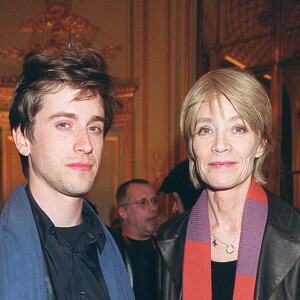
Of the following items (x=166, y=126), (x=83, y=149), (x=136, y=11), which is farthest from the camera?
(x=136, y=11)

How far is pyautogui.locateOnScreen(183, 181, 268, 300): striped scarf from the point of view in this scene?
2158 mm

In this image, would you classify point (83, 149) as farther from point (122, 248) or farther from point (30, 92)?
point (122, 248)

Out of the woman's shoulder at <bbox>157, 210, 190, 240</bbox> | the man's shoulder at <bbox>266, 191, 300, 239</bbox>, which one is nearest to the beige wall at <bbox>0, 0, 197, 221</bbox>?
the woman's shoulder at <bbox>157, 210, 190, 240</bbox>

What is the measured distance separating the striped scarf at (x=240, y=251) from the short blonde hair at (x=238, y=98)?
0.83 feet

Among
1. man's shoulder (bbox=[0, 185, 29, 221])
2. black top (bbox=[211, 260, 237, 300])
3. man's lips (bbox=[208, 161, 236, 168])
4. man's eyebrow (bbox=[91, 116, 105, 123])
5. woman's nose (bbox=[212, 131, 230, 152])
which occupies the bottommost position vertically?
black top (bbox=[211, 260, 237, 300])

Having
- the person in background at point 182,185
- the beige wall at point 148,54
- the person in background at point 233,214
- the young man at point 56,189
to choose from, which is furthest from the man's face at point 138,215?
the young man at point 56,189

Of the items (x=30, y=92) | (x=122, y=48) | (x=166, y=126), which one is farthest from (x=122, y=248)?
(x=122, y=48)

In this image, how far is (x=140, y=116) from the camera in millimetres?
6648

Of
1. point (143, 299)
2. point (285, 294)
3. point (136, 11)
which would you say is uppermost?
point (136, 11)

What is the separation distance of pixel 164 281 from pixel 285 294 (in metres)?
0.54

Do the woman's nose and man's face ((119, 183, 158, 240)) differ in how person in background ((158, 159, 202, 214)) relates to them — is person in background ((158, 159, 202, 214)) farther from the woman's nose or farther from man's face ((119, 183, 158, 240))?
the woman's nose

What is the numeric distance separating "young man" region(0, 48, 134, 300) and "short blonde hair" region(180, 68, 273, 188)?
1.20 feet

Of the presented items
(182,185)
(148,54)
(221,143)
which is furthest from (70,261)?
(148,54)

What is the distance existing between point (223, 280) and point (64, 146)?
2.75ft
